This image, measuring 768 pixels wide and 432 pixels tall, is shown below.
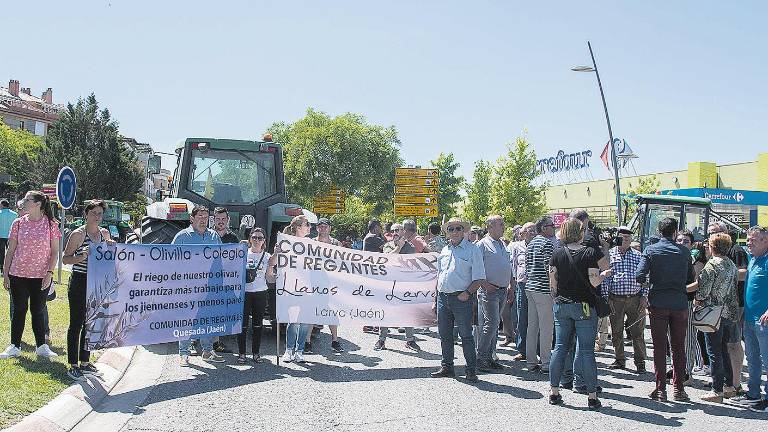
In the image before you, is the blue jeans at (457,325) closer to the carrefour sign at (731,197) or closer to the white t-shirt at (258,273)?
Answer: the white t-shirt at (258,273)

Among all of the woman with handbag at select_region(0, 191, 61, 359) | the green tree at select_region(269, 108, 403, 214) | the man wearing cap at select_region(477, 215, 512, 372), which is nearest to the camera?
the woman with handbag at select_region(0, 191, 61, 359)

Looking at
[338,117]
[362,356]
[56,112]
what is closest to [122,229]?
[338,117]

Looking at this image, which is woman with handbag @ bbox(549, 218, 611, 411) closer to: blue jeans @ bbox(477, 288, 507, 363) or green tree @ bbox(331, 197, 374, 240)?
blue jeans @ bbox(477, 288, 507, 363)

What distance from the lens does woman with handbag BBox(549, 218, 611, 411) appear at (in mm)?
7258

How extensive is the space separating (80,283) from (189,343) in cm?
176

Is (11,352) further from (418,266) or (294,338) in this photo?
(418,266)

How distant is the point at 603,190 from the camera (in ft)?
212

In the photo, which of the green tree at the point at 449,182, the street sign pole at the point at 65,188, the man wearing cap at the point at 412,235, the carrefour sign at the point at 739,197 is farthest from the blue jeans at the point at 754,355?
the green tree at the point at 449,182

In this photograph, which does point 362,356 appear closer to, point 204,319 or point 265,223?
point 204,319

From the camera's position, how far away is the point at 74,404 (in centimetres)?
652

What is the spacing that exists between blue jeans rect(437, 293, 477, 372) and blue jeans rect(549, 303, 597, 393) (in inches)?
53.1

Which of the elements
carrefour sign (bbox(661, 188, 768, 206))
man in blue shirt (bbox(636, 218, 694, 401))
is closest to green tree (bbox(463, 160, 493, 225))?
carrefour sign (bbox(661, 188, 768, 206))

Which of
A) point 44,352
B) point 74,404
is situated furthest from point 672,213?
point 74,404

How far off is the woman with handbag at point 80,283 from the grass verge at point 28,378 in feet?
0.65
